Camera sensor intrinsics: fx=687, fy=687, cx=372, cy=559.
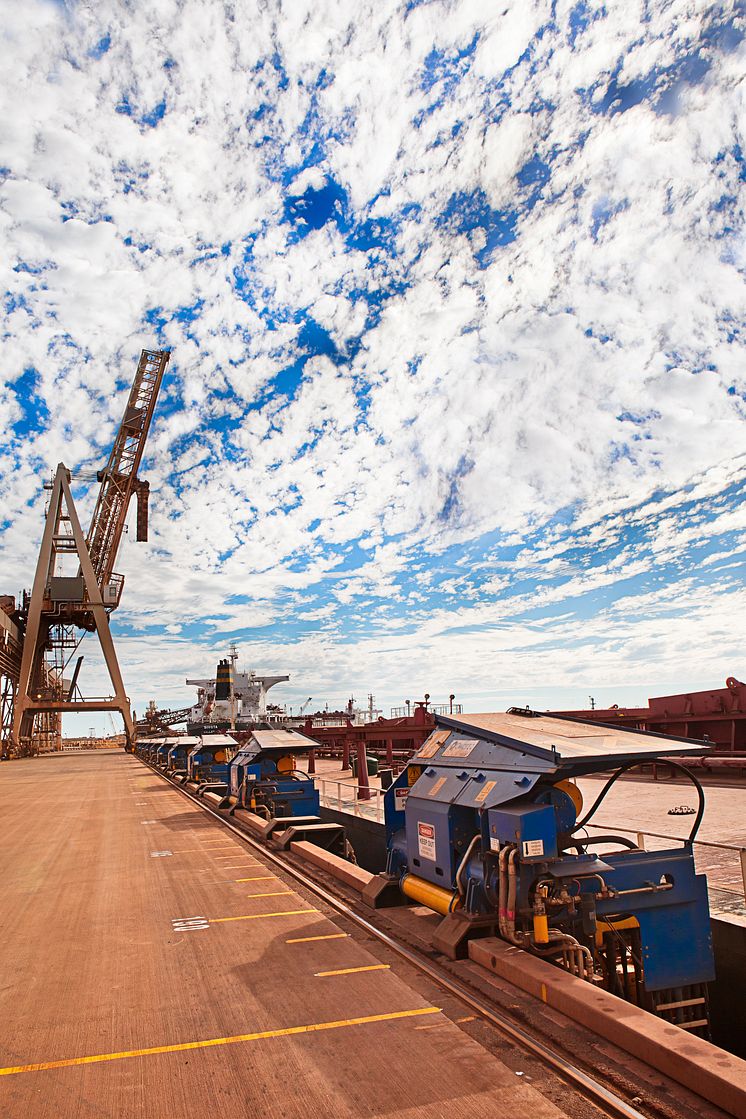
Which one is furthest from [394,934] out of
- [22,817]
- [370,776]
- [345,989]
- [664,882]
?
[370,776]

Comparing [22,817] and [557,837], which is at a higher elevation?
[557,837]

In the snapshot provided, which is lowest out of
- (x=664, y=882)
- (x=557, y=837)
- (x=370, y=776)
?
(x=370, y=776)

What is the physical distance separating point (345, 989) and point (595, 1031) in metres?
1.90

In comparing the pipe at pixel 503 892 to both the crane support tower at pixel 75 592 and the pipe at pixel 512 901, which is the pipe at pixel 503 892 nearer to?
the pipe at pixel 512 901

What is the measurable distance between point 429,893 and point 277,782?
966cm

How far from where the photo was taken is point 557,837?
232 inches

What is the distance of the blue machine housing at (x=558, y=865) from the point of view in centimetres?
540

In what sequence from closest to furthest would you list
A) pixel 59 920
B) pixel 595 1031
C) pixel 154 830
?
pixel 595 1031
pixel 59 920
pixel 154 830

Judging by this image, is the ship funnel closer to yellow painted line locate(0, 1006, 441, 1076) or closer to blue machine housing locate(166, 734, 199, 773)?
blue machine housing locate(166, 734, 199, 773)

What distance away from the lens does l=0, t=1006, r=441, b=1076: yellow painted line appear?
4.24 meters

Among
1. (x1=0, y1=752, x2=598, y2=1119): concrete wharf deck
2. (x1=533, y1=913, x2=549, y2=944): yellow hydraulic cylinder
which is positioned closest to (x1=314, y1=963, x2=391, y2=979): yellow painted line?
(x1=0, y1=752, x2=598, y2=1119): concrete wharf deck

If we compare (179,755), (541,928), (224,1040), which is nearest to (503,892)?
→ (541,928)

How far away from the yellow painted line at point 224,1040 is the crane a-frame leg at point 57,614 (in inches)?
1986

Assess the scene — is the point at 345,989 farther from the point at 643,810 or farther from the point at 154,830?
the point at 643,810
